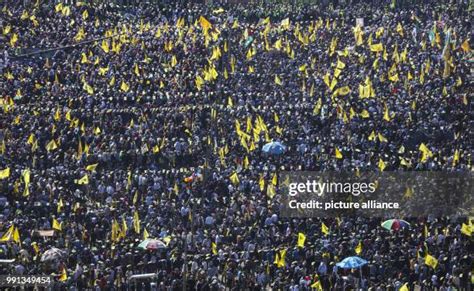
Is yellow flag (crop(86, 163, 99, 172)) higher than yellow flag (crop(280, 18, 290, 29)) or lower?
lower

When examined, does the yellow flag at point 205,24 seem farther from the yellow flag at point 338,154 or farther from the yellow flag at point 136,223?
the yellow flag at point 136,223

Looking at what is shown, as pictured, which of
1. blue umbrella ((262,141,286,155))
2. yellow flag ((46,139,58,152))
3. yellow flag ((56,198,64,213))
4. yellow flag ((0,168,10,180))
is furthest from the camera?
yellow flag ((46,139,58,152))

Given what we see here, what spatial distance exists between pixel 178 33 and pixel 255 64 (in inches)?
202

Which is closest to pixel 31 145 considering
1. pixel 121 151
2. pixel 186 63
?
pixel 121 151

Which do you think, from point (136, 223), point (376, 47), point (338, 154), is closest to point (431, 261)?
point (136, 223)

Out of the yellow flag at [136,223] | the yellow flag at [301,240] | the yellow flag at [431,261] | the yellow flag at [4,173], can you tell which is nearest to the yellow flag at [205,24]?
the yellow flag at [4,173]

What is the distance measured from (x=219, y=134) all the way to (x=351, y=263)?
14094 mm

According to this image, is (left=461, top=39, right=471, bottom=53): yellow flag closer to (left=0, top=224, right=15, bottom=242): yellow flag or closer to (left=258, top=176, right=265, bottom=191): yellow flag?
Answer: (left=258, top=176, right=265, bottom=191): yellow flag

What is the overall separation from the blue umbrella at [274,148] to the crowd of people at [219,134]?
207 millimetres

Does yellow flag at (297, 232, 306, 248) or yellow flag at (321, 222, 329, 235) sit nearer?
yellow flag at (297, 232, 306, 248)

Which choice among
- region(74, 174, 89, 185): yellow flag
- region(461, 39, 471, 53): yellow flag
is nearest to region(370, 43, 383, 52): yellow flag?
region(461, 39, 471, 53): yellow flag

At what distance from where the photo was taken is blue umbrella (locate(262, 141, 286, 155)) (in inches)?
2272

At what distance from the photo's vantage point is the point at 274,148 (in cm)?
5781

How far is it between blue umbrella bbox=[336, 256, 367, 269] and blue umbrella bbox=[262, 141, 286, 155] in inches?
403
